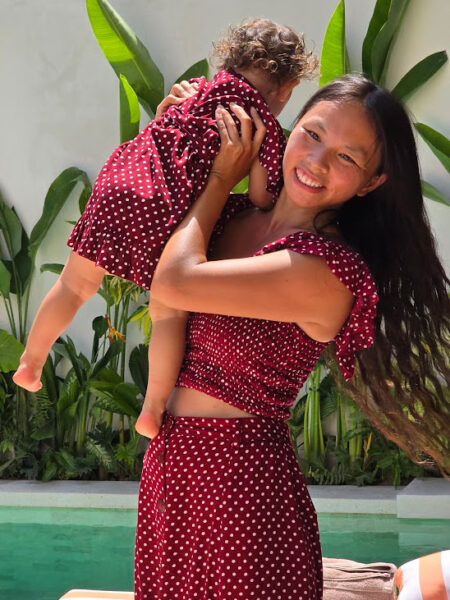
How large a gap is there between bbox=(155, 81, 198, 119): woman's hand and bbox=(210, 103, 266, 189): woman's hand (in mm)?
162

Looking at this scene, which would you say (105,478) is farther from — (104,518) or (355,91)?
(355,91)

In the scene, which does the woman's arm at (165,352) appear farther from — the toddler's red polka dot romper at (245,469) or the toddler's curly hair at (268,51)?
the toddler's curly hair at (268,51)

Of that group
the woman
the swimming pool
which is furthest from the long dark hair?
the swimming pool

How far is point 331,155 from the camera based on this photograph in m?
1.77

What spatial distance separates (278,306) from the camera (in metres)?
1.71

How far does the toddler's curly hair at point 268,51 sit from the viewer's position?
6.87 ft

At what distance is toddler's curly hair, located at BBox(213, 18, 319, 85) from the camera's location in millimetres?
2094

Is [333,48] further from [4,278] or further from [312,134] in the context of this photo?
[312,134]

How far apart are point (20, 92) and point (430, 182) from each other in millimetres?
3060

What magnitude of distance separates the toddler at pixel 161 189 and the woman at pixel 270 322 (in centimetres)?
4

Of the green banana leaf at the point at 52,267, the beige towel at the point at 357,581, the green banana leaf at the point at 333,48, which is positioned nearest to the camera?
the beige towel at the point at 357,581

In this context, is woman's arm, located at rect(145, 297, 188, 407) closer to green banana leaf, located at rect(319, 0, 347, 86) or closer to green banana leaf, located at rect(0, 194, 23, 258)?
green banana leaf, located at rect(319, 0, 347, 86)

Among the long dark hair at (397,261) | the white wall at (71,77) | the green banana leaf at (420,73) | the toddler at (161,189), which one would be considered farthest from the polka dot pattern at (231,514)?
the white wall at (71,77)

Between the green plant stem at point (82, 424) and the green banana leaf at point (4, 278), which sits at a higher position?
the green banana leaf at point (4, 278)
